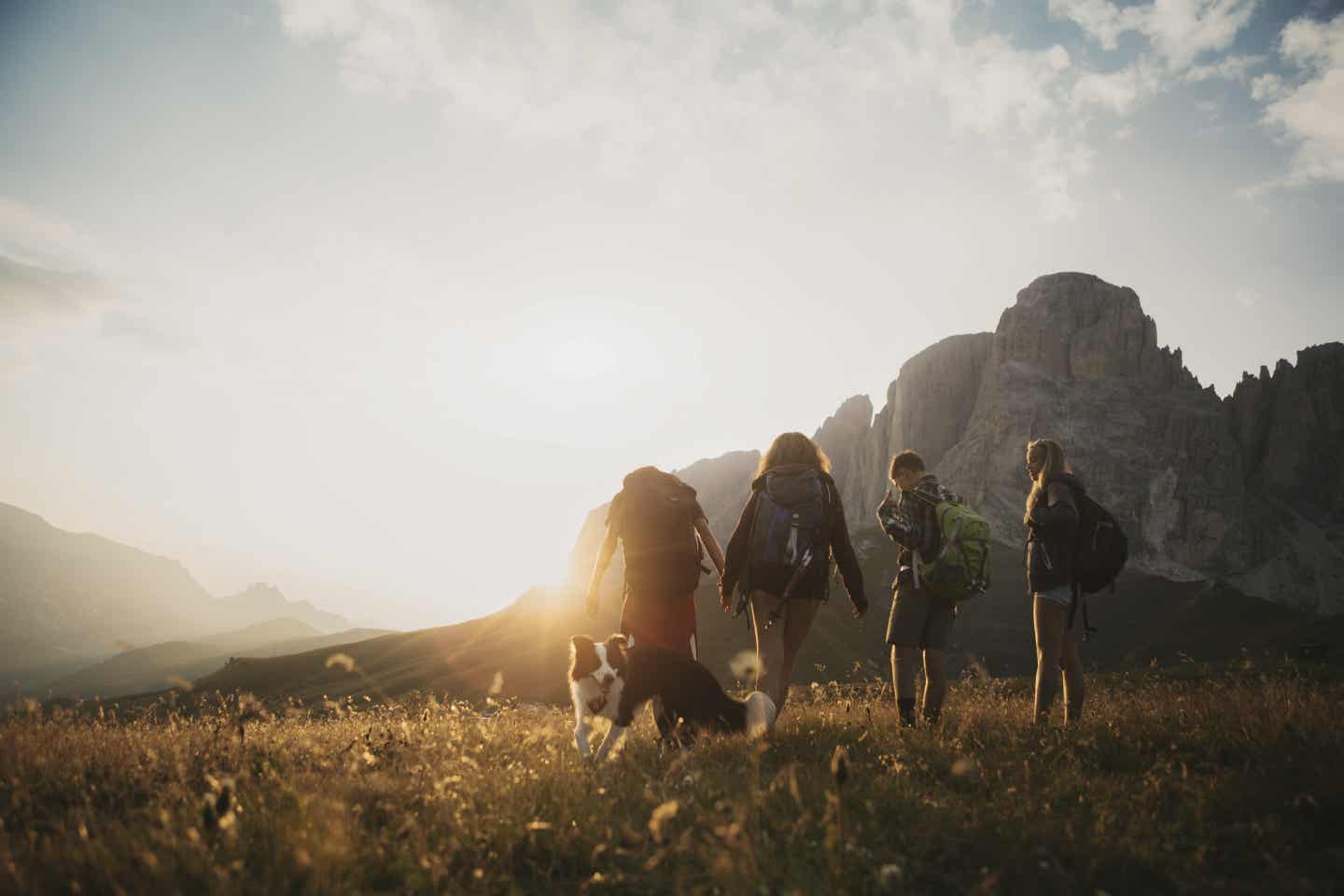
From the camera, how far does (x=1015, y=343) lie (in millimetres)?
118750

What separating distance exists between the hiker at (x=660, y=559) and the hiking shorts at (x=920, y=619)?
1740mm

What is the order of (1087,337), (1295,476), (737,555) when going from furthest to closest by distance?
(1295,476)
(1087,337)
(737,555)

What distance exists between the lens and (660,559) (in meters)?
6.18

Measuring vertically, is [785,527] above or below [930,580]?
above

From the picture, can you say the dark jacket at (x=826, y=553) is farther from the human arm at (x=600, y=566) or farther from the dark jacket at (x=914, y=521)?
the human arm at (x=600, y=566)

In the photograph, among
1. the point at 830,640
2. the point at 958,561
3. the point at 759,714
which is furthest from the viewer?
the point at 830,640

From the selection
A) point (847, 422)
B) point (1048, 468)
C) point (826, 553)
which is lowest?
point (826, 553)

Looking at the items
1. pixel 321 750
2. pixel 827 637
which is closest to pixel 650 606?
pixel 321 750

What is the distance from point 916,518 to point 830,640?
2407 inches

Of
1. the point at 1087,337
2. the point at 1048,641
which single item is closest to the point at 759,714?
the point at 1048,641

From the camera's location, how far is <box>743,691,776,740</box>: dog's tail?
4.80m

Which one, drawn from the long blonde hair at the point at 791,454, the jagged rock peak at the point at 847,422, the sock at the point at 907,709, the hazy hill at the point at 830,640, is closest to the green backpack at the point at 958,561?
the sock at the point at 907,709

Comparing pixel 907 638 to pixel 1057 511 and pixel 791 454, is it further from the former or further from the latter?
pixel 791 454

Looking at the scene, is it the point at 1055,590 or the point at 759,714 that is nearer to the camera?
the point at 759,714
